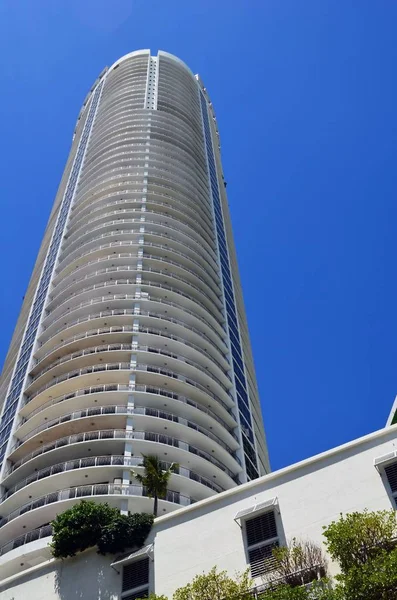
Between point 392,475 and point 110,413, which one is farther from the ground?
point 110,413

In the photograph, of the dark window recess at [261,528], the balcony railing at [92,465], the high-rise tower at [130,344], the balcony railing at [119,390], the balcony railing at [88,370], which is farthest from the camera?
the balcony railing at [88,370]

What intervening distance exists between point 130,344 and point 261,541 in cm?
3046

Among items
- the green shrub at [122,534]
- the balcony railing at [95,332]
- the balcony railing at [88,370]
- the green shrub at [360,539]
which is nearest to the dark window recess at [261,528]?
the green shrub at [360,539]

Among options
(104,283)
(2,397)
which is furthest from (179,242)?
(2,397)

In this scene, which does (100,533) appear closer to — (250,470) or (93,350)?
(250,470)

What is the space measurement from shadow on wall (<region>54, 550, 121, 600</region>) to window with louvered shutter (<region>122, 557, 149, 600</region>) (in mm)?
370

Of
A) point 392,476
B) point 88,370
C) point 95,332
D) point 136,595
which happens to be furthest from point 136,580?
point 95,332

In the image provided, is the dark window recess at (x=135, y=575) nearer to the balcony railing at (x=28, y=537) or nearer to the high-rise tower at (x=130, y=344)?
the high-rise tower at (x=130, y=344)

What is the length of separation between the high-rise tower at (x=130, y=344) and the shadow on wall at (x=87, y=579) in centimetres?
927

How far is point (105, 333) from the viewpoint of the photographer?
59.4m

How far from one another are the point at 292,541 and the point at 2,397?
46474mm

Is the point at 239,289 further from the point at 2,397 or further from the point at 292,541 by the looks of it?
the point at 292,541

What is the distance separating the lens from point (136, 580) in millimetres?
33281

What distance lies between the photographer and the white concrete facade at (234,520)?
30625 millimetres
